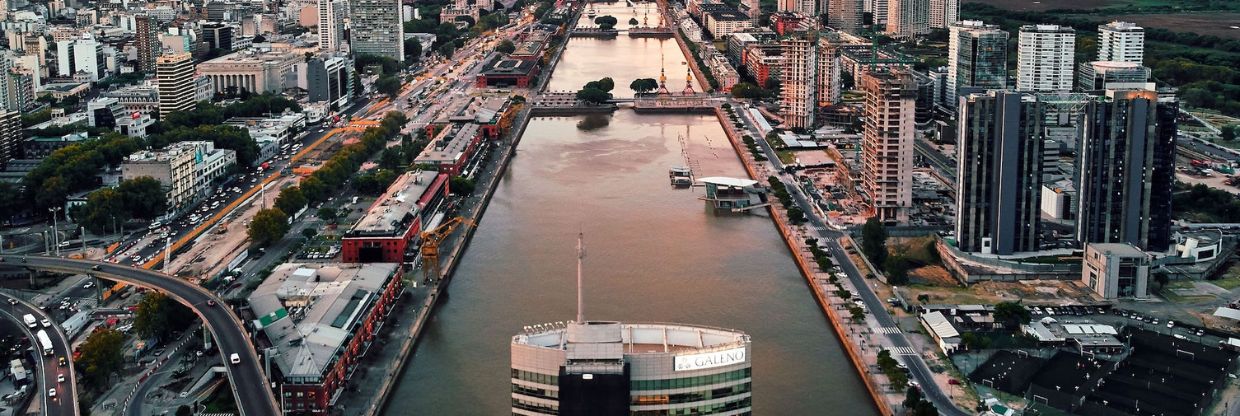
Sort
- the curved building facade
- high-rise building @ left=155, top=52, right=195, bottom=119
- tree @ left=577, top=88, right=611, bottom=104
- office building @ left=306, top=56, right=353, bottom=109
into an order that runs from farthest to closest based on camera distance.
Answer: tree @ left=577, top=88, right=611, bottom=104 → office building @ left=306, top=56, right=353, bottom=109 → high-rise building @ left=155, top=52, right=195, bottom=119 → the curved building facade

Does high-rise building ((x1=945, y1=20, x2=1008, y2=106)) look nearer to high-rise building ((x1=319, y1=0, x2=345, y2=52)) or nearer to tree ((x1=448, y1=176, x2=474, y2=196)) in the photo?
tree ((x1=448, y1=176, x2=474, y2=196))

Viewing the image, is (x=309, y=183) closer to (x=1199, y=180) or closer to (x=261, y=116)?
(x=261, y=116)

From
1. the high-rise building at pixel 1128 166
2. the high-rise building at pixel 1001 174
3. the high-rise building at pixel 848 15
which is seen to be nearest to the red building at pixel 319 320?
the high-rise building at pixel 1001 174

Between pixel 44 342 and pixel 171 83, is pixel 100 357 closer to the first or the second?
pixel 44 342

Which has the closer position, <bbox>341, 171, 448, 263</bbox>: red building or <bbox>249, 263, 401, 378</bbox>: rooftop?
<bbox>249, 263, 401, 378</bbox>: rooftop

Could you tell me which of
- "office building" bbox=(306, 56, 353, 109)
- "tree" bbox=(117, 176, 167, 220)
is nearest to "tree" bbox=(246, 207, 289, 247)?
"tree" bbox=(117, 176, 167, 220)

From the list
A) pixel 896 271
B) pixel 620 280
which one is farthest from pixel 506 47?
pixel 896 271

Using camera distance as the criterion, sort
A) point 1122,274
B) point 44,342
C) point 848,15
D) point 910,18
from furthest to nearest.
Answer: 1. point 848,15
2. point 910,18
3. point 1122,274
4. point 44,342
